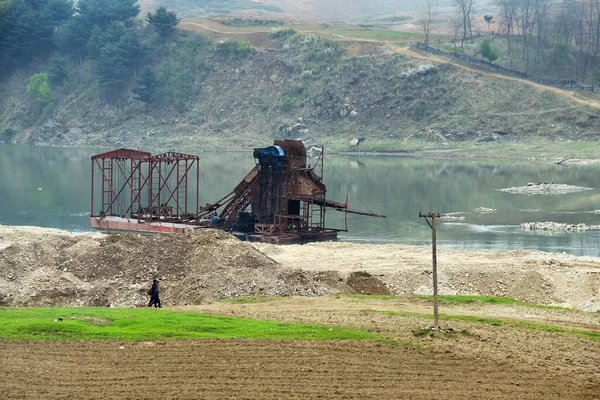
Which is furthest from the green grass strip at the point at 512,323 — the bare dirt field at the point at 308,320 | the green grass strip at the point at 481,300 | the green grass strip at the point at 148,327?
the green grass strip at the point at 148,327

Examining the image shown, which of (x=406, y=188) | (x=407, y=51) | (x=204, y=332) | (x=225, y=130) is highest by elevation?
(x=407, y=51)

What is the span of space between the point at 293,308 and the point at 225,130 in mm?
127786

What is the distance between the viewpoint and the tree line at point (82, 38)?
592 feet

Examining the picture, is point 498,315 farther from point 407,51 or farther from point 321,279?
point 407,51

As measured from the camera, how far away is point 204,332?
1230 inches

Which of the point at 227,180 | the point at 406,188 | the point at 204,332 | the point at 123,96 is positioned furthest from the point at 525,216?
the point at 123,96

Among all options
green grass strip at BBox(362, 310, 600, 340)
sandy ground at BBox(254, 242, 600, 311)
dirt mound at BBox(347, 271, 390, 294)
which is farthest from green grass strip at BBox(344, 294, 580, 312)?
green grass strip at BBox(362, 310, 600, 340)

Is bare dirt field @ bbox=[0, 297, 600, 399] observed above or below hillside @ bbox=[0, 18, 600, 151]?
below

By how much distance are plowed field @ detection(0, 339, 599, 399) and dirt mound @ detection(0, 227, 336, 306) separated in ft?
37.8

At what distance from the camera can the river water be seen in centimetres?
7012

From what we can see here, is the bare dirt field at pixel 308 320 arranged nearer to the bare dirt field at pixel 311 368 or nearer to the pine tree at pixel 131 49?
the bare dirt field at pixel 311 368

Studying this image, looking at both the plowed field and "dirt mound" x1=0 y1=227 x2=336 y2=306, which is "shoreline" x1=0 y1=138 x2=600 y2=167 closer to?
"dirt mound" x1=0 y1=227 x2=336 y2=306

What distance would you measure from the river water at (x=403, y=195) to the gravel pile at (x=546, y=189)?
2.00 m

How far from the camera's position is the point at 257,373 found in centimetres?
2675
